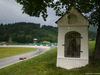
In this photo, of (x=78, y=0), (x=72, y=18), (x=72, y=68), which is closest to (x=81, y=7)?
(x=78, y=0)

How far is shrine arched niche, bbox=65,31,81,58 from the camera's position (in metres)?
9.63

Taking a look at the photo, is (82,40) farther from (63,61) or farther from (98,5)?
(98,5)

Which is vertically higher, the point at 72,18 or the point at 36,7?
the point at 36,7

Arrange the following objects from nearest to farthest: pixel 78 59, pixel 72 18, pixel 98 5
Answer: pixel 78 59, pixel 72 18, pixel 98 5

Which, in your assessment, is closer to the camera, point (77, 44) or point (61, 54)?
point (61, 54)

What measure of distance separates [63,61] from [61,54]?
531 millimetres

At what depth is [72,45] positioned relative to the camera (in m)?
9.69

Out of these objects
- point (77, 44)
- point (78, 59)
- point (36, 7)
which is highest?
point (36, 7)

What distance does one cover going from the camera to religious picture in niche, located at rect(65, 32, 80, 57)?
31.6 feet

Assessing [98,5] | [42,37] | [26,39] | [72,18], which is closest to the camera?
[72,18]

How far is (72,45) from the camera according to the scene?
31.8 feet

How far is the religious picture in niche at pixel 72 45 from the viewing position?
963 centimetres

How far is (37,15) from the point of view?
34.3 ft

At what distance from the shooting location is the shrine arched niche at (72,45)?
9633 millimetres
